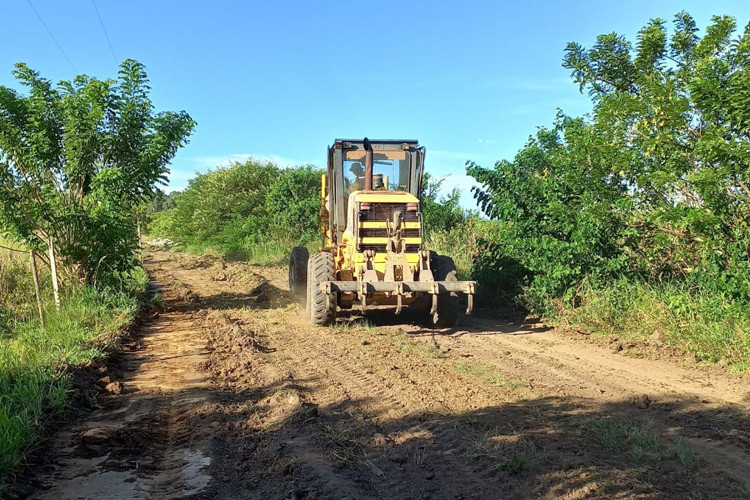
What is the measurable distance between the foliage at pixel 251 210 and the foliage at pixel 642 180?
13.2 meters

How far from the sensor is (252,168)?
28250mm

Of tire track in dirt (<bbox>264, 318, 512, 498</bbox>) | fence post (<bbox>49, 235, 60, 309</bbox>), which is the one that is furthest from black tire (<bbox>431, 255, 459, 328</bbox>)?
fence post (<bbox>49, 235, 60, 309</bbox>)

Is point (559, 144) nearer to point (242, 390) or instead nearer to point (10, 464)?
point (242, 390)

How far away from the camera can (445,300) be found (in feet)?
31.2

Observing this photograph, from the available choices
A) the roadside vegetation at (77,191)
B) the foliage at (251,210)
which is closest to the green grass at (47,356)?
the roadside vegetation at (77,191)

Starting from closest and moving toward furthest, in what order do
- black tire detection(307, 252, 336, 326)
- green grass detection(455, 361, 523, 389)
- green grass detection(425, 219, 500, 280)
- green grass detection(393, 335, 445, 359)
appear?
green grass detection(455, 361, 523, 389) < green grass detection(393, 335, 445, 359) < black tire detection(307, 252, 336, 326) < green grass detection(425, 219, 500, 280)

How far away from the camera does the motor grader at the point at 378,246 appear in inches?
353

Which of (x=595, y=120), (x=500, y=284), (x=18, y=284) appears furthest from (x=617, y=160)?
(x=18, y=284)

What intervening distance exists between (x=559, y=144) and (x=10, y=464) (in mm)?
9852

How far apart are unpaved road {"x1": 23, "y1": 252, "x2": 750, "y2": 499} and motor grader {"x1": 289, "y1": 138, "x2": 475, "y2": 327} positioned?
0.71 meters

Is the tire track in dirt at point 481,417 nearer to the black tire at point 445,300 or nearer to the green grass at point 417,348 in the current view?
the green grass at point 417,348

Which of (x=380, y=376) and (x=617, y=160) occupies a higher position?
(x=617, y=160)

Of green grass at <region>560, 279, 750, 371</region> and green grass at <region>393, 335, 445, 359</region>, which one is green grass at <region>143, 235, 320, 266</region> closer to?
green grass at <region>393, 335, 445, 359</region>

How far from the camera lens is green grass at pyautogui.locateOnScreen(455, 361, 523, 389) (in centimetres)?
625
